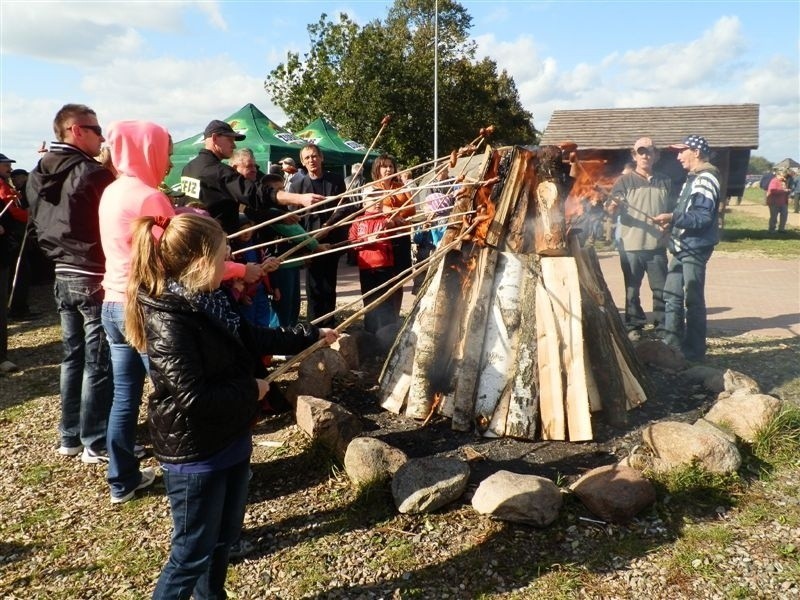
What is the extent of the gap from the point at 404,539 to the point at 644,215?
15.8 feet

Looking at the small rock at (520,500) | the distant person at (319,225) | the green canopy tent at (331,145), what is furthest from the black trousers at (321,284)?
the green canopy tent at (331,145)

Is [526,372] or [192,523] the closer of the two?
[192,523]

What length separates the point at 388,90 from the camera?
21.7m

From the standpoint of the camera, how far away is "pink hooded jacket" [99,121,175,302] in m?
2.97

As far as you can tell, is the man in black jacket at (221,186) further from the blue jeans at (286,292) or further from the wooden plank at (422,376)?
the blue jeans at (286,292)

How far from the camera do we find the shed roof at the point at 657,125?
1884 cm

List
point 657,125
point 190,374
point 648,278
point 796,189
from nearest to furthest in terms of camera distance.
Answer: point 190,374 < point 648,278 < point 657,125 < point 796,189

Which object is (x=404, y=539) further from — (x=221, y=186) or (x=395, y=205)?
(x=395, y=205)

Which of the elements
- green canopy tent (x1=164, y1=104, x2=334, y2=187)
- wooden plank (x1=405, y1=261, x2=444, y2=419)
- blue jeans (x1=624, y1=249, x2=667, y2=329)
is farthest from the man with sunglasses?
green canopy tent (x1=164, y1=104, x2=334, y2=187)

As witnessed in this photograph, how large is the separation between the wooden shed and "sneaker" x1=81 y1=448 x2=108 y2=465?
16.2 meters

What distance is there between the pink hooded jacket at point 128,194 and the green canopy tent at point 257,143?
29.7 feet

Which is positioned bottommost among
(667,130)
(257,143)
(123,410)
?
(123,410)

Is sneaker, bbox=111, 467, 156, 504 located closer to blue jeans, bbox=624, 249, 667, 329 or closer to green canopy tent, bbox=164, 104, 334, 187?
blue jeans, bbox=624, 249, 667, 329

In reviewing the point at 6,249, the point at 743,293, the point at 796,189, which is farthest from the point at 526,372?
the point at 796,189
